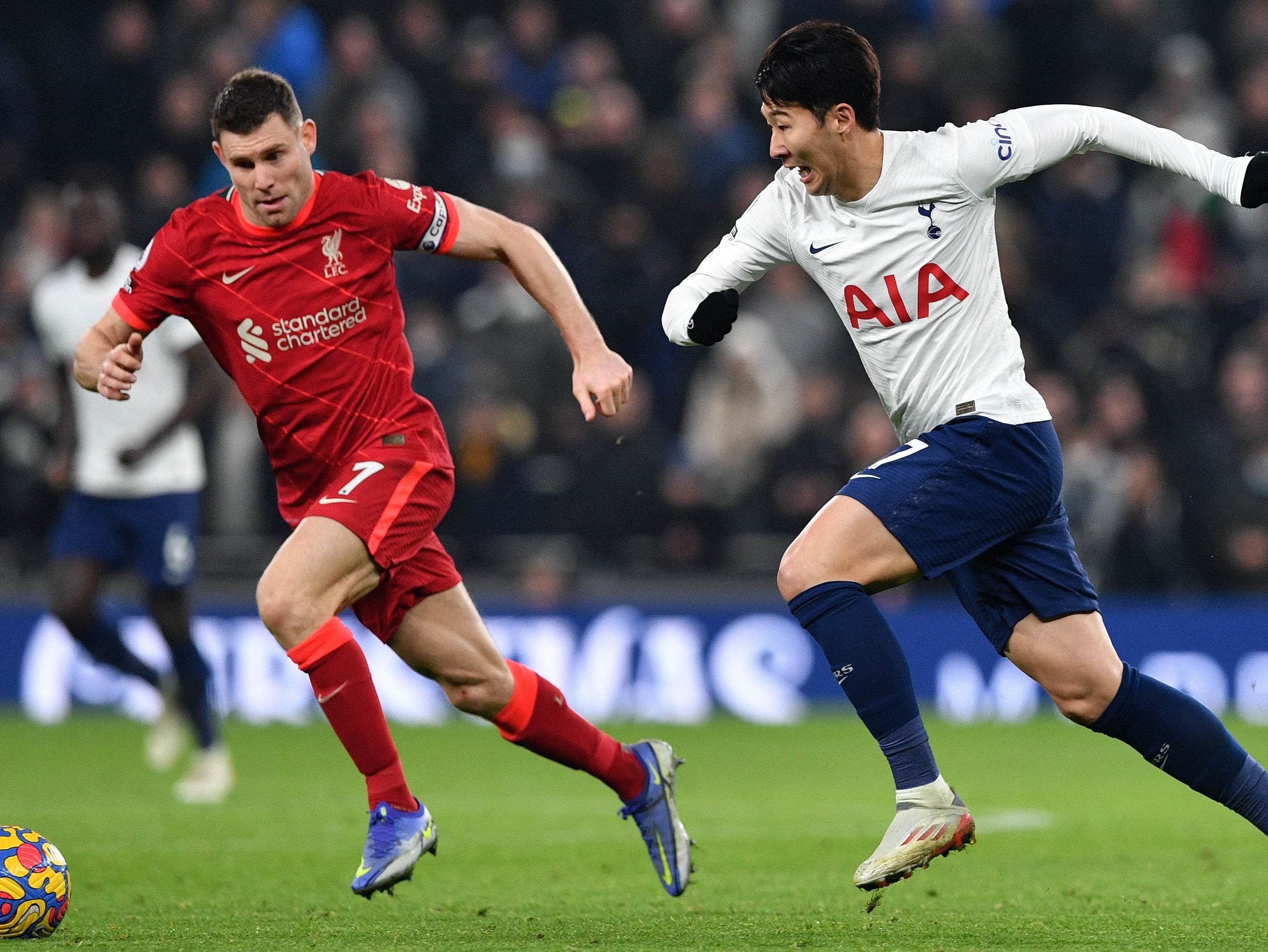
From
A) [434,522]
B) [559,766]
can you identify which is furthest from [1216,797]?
[559,766]

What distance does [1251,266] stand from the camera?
14.0 metres

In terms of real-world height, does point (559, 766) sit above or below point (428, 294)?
below

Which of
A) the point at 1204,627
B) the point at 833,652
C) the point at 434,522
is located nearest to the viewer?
the point at 833,652

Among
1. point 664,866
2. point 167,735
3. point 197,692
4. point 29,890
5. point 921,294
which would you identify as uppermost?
point 921,294

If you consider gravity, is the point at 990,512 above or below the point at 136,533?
above

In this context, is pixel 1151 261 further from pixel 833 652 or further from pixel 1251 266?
pixel 833 652

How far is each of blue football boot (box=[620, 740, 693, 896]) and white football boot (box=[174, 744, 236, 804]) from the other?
11.7 ft

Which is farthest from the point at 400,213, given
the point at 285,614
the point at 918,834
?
the point at 918,834

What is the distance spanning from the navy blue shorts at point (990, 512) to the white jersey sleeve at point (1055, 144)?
701 mm

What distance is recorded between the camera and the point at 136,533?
9250 mm

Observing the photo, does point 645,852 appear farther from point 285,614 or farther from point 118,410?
point 118,410

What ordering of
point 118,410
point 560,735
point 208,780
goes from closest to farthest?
point 560,735 → point 208,780 → point 118,410

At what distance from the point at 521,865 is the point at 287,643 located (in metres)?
1.94

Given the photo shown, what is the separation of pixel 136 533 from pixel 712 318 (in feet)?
16.0
